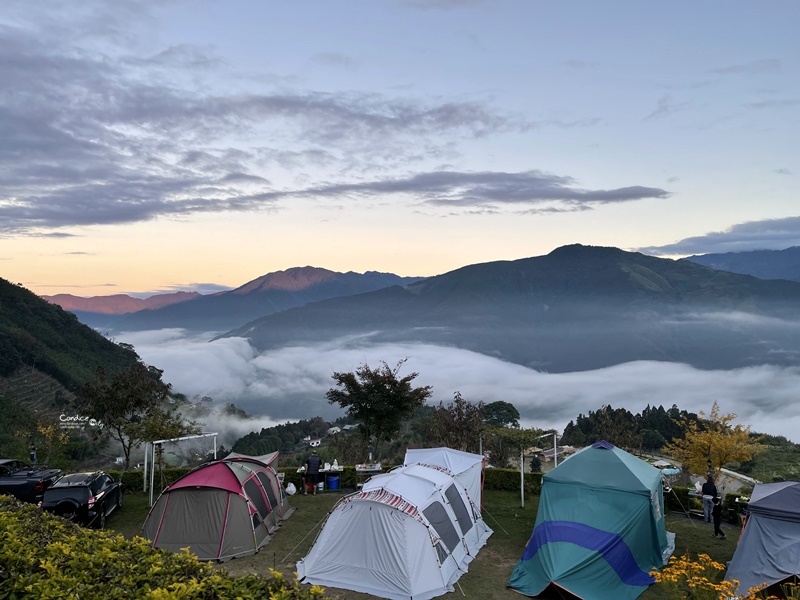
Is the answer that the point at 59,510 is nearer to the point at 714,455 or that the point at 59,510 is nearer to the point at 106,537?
the point at 106,537

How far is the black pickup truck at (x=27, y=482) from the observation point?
14.3 meters

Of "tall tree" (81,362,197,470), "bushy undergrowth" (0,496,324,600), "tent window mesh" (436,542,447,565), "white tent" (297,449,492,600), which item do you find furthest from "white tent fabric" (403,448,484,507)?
"bushy undergrowth" (0,496,324,600)

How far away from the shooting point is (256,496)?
13.2 metres

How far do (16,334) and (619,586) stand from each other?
2435 inches

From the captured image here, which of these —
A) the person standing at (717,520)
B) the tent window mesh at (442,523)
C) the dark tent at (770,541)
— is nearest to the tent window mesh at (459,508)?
the tent window mesh at (442,523)

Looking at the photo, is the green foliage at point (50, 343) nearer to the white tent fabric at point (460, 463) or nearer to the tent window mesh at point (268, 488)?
the tent window mesh at point (268, 488)

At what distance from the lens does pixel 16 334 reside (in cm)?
5594

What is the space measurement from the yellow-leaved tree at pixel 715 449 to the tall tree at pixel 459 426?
8.42m

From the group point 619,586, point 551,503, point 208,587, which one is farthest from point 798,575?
point 208,587

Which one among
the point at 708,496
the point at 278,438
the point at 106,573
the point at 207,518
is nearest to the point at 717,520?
the point at 708,496

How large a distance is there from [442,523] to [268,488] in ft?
16.4

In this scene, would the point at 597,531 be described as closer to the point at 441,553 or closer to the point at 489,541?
the point at 441,553

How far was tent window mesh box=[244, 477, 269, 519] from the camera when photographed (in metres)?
12.9

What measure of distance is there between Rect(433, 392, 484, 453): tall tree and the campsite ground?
18.6 ft
